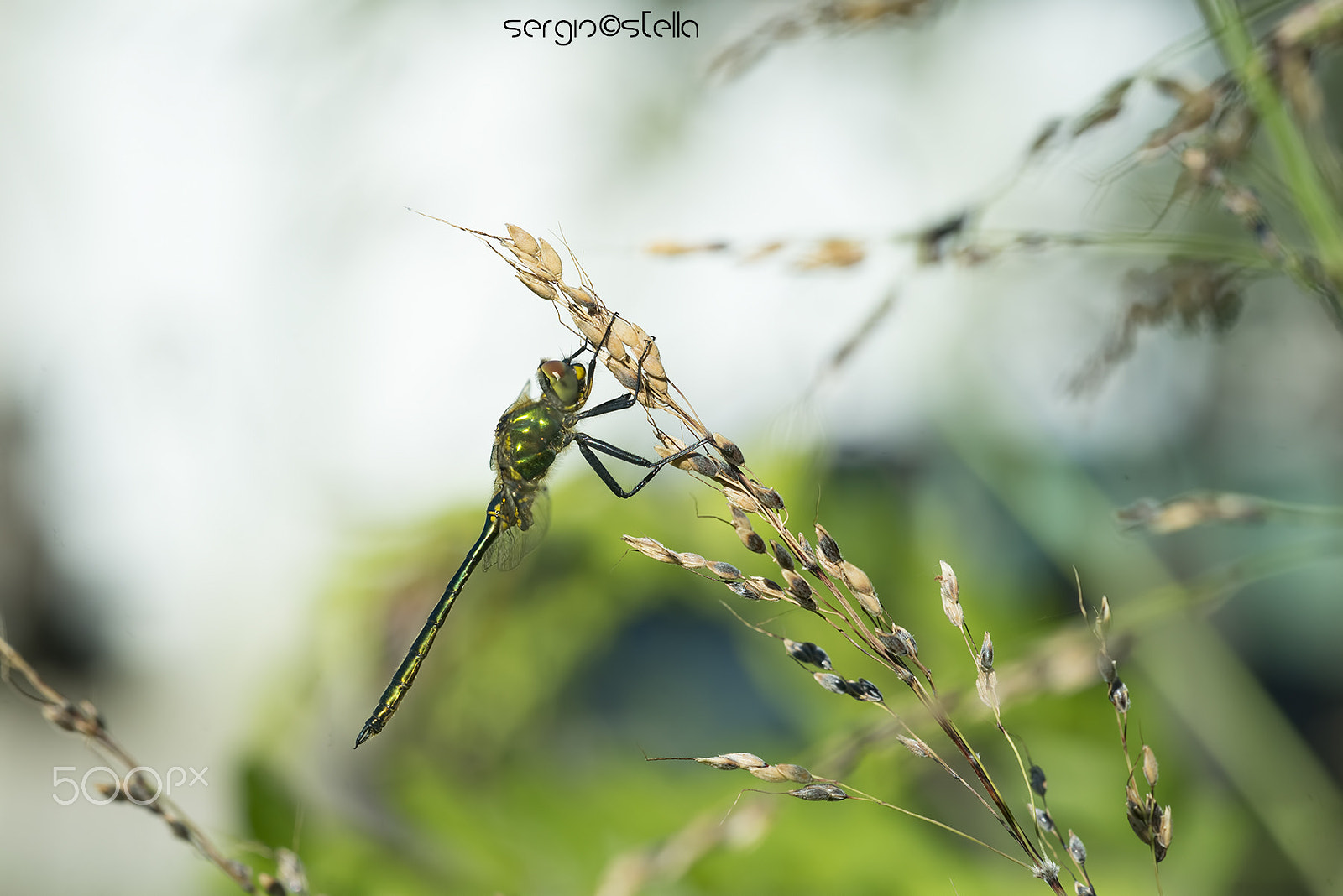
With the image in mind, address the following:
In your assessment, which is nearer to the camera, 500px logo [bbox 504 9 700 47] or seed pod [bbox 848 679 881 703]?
seed pod [bbox 848 679 881 703]

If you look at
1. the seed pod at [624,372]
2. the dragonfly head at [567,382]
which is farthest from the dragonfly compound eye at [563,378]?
the seed pod at [624,372]

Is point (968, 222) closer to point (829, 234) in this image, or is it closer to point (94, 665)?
point (829, 234)

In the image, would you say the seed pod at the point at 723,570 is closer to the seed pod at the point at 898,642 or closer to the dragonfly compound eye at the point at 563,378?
the seed pod at the point at 898,642

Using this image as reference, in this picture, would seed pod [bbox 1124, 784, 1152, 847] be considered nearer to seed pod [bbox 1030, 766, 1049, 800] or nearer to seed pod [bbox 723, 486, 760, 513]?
seed pod [bbox 1030, 766, 1049, 800]

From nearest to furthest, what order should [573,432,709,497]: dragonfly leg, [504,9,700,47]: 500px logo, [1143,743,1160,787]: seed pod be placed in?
[1143,743,1160,787]: seed pod < [573,432,709,497]: dragonfly leg < [504,9,700,47]: 500px logo

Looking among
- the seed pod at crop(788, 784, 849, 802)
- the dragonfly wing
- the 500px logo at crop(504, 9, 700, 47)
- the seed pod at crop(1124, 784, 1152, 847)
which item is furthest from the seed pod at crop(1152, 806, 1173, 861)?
the 500px logo at crop(504, 9, 700, 47)

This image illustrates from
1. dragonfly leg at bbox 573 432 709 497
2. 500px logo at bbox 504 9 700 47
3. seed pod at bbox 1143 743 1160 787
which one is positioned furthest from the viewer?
500px logo at bbox 504 9 700 47
